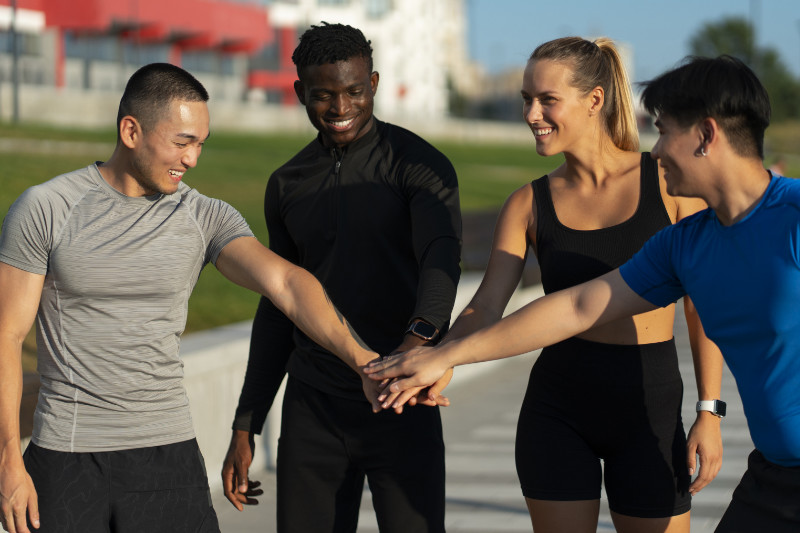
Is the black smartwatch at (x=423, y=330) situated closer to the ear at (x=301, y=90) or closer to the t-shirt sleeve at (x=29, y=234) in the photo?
the ear at (x=301, y=90)

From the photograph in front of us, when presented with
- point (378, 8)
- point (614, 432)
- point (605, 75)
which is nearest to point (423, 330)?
point (614, 432)

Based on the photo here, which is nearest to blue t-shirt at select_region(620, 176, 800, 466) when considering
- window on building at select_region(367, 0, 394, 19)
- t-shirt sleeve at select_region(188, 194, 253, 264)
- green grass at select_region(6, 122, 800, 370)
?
t-shirt sleeve at select_region(188, 194, 253, 264)

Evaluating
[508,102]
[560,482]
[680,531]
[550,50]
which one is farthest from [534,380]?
[508,102]

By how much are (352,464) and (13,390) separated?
122 centimetres

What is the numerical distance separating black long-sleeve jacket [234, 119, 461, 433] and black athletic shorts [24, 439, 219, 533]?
65cm

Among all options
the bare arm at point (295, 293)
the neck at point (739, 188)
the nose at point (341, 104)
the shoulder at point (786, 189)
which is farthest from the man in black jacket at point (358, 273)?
the shoulder at point (786, 189)

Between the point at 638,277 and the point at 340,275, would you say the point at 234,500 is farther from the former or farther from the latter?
the point at 638,277

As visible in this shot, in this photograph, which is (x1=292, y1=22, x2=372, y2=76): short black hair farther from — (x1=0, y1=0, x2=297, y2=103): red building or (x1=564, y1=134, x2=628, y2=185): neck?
(x1=0, y1=0, x2=297, y2=103): red building

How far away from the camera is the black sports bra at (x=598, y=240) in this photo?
147 inches

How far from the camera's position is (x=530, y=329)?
3508 mm

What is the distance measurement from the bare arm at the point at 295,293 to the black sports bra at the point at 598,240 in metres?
0.68

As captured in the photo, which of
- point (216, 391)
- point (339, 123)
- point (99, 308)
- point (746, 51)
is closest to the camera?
point (99, 308)

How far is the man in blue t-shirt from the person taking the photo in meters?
2.85

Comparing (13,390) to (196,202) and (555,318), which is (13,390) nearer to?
(196,202)
